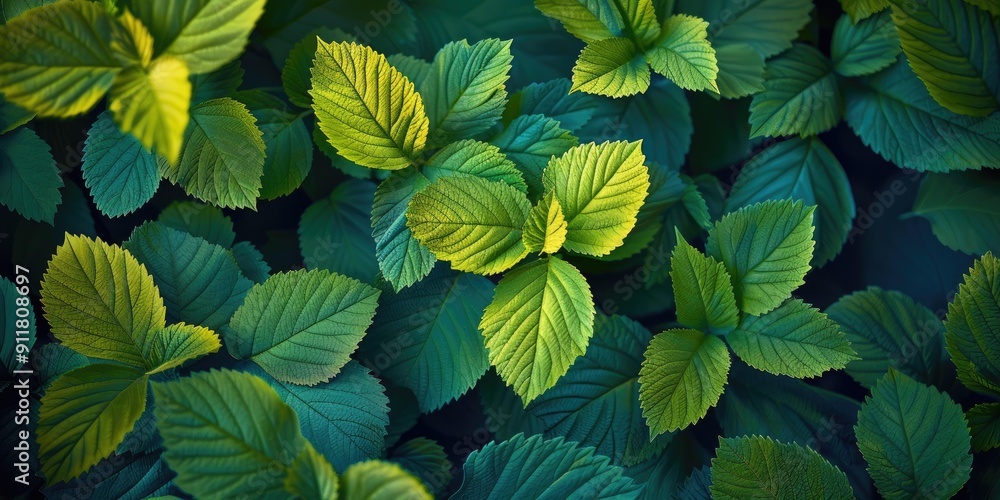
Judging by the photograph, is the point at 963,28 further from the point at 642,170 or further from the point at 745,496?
the point at 745,496

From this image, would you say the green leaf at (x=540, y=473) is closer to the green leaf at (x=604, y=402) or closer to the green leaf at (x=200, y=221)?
the green leaf at (x=604, y=402)

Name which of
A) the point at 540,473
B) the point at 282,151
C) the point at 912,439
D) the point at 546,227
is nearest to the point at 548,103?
the point at 546,227

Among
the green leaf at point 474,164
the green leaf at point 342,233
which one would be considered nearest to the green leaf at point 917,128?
the green leaf at point 474,164

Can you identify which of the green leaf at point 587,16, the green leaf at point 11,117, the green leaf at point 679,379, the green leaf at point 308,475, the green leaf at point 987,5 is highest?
the green leaf at point 11,117

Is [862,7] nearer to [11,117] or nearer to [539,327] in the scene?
[539,327]

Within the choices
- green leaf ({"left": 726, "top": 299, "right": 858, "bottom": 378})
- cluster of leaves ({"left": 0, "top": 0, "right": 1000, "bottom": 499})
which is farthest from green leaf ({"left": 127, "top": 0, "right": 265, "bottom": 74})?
green leaf ({"left": 726, "top": 299, "right": 858, "bottom": 378})
